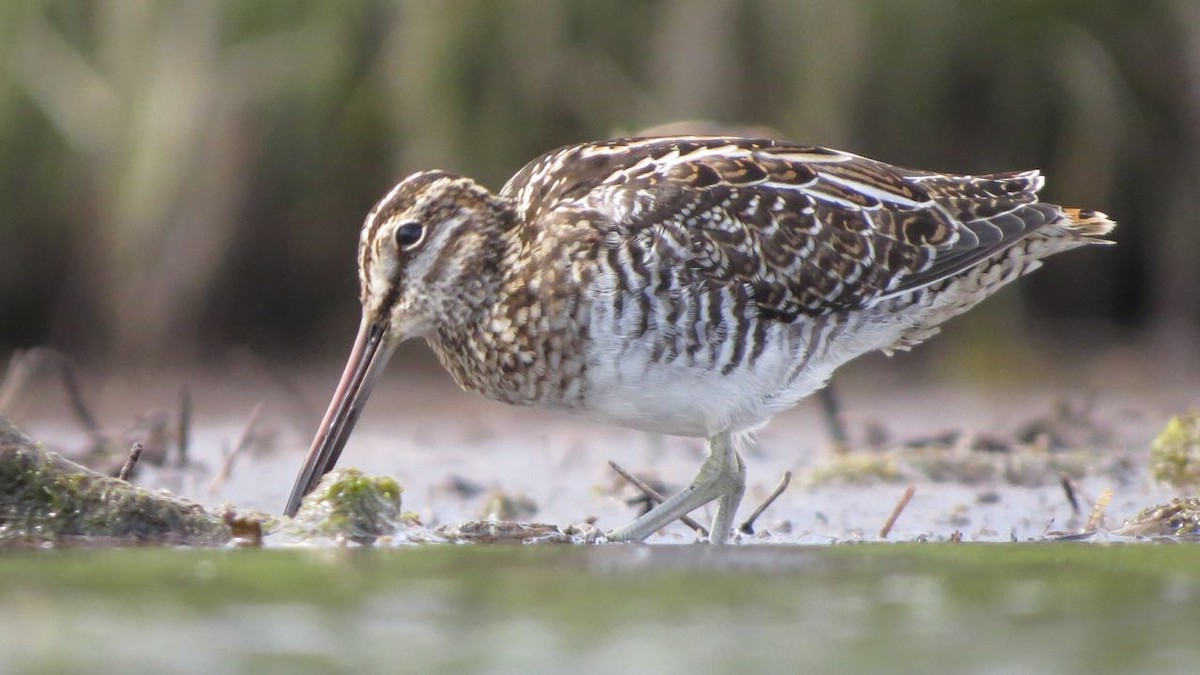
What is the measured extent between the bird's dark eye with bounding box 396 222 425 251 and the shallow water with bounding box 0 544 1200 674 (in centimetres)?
102

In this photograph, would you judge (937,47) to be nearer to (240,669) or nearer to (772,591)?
(772,591)

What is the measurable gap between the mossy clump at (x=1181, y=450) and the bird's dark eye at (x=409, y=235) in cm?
292

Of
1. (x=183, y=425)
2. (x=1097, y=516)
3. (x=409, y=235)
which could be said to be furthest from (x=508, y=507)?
(x=1097, y=516)

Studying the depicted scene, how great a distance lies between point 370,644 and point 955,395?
21.4 feet

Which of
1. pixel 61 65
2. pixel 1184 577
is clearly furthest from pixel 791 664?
pixel 61 65

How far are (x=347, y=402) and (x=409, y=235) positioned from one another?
0.60 metres

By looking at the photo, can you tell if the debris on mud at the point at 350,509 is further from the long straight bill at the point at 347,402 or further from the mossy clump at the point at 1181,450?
the mossy clump at the point at 1181,450

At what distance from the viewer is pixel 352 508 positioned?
5.85m

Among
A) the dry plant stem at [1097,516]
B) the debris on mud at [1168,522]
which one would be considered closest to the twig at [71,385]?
the dry plant stem at [1097,516]

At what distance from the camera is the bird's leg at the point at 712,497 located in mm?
5867

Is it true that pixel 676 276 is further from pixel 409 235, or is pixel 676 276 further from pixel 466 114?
pixel 466 114

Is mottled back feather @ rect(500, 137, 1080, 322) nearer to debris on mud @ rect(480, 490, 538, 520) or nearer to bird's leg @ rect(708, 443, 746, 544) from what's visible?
bird's leg @ rect(708, 443, 746, 544)

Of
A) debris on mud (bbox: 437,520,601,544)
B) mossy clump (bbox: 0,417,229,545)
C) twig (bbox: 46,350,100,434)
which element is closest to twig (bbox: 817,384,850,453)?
debris on mud (bbox: 437,520,601,544)

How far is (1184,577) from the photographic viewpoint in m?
4.91
